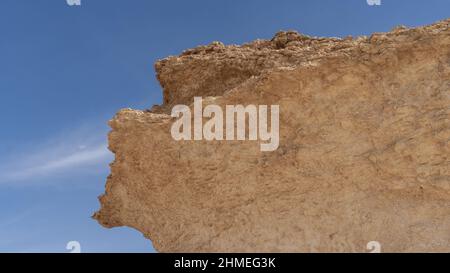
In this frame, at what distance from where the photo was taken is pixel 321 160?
642 cm

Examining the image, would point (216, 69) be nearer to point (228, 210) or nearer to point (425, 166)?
point (228, 210)

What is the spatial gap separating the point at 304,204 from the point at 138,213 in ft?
8.15

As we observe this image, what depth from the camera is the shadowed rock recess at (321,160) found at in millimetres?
6098

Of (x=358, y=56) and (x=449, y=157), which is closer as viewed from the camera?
(x=449, y=157)

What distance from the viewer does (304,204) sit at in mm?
6387

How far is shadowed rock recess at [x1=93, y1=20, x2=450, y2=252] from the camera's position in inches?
240
